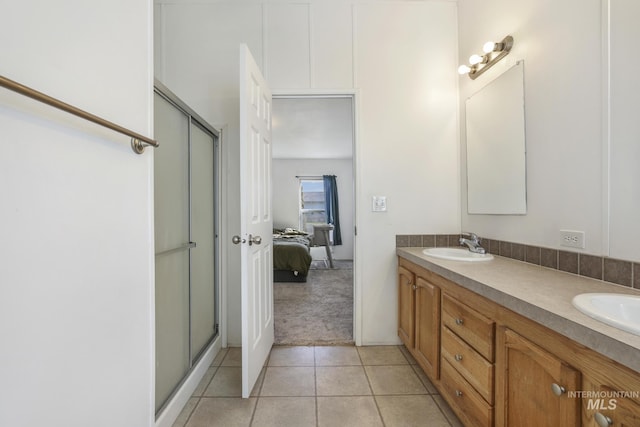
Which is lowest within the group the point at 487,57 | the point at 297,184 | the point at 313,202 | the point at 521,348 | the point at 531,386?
the point at 531,386

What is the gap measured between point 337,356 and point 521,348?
1447 millimetres

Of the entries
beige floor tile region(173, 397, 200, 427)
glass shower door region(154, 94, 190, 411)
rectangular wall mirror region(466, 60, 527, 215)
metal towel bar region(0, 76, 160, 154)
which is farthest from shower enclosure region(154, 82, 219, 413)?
rectangular wall mirror region(466, 60, 527, 215)

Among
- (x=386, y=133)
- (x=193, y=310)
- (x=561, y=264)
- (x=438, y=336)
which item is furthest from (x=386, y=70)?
(x=193, y=310)

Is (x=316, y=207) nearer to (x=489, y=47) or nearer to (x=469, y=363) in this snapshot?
(x=489, y=47)

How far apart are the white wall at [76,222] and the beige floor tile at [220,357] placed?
1.14 metres

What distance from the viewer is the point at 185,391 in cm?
160

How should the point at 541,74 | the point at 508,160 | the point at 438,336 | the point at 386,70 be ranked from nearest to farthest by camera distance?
the point at 541,74
the point at 438,336
the point at 508,160
the point at 386,70

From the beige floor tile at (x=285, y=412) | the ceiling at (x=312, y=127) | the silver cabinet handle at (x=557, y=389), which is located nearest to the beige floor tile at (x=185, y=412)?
the beige floor tile at (x=285, y=412)

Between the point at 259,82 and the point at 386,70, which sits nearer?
the point at 259,82

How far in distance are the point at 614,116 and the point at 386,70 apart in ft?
5.12

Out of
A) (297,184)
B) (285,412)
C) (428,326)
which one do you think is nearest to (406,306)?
(428,326)

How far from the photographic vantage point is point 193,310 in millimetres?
1815

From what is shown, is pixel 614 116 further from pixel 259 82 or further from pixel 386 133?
pixel 259 82

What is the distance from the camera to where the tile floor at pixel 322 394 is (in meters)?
1.48
